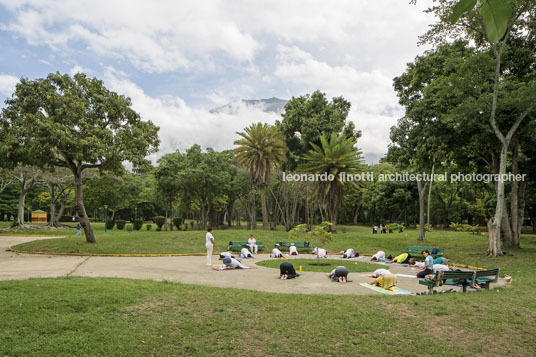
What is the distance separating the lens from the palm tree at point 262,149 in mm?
33594

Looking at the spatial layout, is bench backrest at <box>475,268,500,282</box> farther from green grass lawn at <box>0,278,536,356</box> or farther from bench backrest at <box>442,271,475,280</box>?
green grass lawn at <box>0,278,536,356</box>

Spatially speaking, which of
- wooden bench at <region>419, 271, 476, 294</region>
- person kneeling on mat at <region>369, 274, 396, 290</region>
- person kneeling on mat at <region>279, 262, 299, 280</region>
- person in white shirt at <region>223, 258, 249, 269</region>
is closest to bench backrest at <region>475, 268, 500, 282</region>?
wooden bench at <region>419, 271, 476, 294</region>

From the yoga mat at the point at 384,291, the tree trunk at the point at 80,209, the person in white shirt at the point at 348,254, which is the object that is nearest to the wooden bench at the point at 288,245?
the person in white shirt at the point at 348,254

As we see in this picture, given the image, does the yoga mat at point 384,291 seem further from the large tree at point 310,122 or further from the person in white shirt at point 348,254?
the large tree at point 310,122

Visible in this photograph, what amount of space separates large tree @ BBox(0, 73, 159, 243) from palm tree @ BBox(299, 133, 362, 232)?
14066mm

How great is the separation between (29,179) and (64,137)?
84.3ft

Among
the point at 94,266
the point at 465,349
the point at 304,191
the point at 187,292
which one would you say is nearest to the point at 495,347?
the point at 465,349

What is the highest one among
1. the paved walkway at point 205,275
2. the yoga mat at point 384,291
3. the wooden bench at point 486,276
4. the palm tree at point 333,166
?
the palm tree at point 333,166

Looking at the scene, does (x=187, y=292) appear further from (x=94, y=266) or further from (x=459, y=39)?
(x=459, y=39)

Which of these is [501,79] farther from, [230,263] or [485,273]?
[230,263]

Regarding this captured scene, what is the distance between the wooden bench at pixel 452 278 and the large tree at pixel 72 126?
1629 cm

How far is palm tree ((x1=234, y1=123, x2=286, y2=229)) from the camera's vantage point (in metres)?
33.6

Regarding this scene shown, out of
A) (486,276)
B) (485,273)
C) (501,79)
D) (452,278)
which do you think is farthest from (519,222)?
(452,278)

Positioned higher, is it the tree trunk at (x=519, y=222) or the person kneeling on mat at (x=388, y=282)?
the tree trunk at (x=519, y=222)
